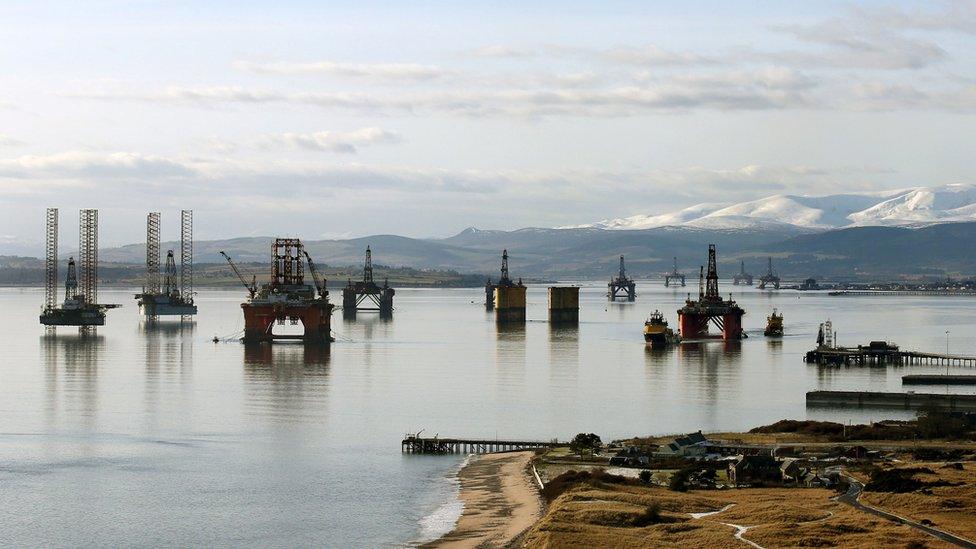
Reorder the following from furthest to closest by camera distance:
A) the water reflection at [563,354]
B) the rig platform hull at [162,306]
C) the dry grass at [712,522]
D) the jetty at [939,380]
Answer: the rig platform hull at [162,306] → the water reflection at [563,354] → the jetty at [939,380] → the dry grass at [712,522]

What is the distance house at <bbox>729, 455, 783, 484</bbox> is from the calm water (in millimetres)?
10533

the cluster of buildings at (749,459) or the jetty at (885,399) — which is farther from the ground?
the jetty at (885,399)

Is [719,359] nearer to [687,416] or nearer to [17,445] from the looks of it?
[687,416]

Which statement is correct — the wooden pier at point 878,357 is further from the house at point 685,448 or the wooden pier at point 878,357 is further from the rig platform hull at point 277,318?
the house at point 685,448

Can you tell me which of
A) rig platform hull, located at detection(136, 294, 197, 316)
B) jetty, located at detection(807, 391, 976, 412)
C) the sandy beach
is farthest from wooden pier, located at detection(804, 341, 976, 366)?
rig platform hull, located at detection(136, 294, 197, 316)

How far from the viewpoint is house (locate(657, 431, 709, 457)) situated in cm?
5684

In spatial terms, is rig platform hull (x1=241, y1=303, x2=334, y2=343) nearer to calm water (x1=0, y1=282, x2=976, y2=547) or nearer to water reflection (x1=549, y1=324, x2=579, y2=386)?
calm water (x1=0, y1=282, x2=976, y2=547)

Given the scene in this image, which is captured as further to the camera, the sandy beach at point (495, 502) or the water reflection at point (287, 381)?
the water reflection at point (287, 381)

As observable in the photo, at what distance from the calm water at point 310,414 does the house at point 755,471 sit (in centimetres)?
1053

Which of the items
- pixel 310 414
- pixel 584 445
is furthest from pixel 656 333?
pixel 584 445

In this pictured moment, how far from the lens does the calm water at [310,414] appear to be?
162 feet

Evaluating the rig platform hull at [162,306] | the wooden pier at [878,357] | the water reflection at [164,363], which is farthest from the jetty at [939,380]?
the rig platform hull at [162,306]

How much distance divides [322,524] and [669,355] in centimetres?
7534

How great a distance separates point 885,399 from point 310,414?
32.1m
